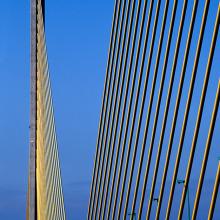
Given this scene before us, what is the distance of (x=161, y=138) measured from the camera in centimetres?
495

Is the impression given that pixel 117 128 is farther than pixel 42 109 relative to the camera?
No

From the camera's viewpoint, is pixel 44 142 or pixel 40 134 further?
pixel 44 142

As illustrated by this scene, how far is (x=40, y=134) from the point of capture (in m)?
13.2

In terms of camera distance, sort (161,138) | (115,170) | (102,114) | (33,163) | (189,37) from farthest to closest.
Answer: (33,163)
(102,114)
(115,170)
(161,138)
(189,37)

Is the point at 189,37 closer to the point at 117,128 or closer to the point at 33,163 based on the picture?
the point at 117,128

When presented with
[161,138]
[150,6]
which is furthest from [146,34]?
[161,138]

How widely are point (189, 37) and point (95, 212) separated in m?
3.34

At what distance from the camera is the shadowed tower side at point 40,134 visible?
12.9 metres

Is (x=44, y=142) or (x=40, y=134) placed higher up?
(x=40, y=134)

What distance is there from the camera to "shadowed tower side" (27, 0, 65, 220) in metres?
12.9

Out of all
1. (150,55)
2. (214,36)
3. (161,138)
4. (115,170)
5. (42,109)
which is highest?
(214,36)

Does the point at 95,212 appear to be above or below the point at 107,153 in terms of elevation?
below

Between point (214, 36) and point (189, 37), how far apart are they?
0.47 m

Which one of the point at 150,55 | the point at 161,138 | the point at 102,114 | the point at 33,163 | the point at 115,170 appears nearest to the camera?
the point at 161,138
